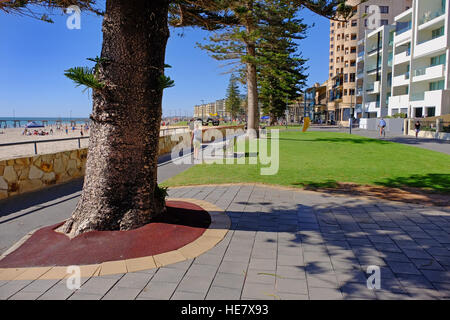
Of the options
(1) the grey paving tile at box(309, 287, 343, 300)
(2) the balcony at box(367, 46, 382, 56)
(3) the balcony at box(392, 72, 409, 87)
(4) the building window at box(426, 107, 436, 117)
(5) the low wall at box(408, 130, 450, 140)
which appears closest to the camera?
(1) the grey paving tile at box(309, 287, 343, 300)

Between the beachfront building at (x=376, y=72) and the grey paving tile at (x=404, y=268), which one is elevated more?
the beachfront building at (x=376, y=72)

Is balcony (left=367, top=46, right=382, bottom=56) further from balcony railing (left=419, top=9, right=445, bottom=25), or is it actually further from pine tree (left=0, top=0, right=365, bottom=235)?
pine tree (left=0, top=0, right=365, bottom=235)

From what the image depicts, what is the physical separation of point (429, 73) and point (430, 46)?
2.66 m

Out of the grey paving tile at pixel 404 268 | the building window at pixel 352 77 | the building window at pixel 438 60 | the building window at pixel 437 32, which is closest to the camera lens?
the grey paving tile at pixel 404 268

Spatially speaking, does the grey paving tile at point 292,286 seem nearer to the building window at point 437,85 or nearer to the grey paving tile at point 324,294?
the grey paving tile at point 324,294

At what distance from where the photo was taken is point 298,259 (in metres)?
3.54

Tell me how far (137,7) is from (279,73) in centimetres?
1880

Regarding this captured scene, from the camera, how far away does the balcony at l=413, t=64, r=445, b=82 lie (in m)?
30.7

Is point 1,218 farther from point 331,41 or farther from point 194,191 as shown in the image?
point 331,41

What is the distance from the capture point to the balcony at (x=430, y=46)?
1191 inches

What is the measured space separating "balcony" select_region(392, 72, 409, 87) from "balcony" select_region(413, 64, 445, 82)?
8.56ft

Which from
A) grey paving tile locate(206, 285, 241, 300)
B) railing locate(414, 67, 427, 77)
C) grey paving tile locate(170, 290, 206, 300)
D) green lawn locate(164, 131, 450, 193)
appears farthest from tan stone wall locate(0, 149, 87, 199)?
railing locate(414, 67, 427, 77)

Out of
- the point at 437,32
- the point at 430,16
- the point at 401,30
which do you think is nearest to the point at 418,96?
the point at 437,32

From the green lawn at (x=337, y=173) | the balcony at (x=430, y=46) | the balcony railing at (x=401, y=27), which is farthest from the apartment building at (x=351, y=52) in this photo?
the green lawn at (x=337, y=173)
